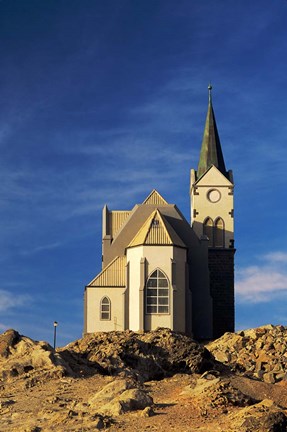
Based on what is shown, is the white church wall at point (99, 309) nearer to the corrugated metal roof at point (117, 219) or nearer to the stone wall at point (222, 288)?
the corrugated metal roof at point (117, 219)

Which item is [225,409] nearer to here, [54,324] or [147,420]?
[147,420]

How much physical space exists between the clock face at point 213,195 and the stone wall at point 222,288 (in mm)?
4779

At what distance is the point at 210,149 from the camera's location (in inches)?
2675

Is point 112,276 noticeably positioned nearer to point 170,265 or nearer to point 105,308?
point 105,308

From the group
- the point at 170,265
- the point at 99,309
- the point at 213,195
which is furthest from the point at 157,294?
the point at 213,195

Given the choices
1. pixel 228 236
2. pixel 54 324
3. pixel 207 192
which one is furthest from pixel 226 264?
pixel 54 324

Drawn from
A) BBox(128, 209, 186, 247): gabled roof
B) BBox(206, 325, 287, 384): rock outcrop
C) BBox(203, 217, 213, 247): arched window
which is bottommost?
BBox(206, 325, 287, 384): rock outcrop

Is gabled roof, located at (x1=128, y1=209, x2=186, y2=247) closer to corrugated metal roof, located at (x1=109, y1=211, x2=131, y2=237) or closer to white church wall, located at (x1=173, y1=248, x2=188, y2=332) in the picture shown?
white church wall, located at (x1=173, y1=248, x2=188, y2=332)

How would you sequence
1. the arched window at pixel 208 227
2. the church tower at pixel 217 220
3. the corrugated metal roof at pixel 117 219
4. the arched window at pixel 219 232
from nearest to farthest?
the corrugated metal roof at pixel 117 219 < the church tower at pixel 217 220 < the arched window at pixel 219 232 < the arched window at pixel 208 227

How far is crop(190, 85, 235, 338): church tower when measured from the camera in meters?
60.4

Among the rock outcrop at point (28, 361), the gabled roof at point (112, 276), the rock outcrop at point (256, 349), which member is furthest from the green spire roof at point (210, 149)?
the rock outcrop at point (28, 361)

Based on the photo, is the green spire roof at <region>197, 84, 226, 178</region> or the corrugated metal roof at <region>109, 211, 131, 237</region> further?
the green spire roof at <region>197, 84, 226, 178</region>

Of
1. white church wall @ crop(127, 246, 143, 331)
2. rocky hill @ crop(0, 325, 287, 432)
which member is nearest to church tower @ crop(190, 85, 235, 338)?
white church wall @ crop(127, 246, 143, 331)

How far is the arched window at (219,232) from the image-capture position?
206 ft
